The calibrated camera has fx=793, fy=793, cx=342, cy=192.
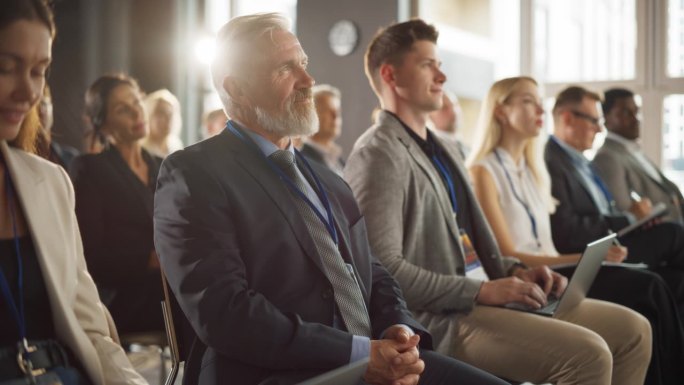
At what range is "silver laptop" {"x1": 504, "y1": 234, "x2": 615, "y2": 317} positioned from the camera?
2271mm

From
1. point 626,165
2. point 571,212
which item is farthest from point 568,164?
point 626,165

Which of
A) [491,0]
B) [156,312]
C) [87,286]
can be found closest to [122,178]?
[156,312]

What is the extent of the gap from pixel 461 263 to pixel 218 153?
102 centimetres

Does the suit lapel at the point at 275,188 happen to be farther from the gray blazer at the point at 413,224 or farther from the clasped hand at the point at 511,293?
the clasped hand at the point at 511,293

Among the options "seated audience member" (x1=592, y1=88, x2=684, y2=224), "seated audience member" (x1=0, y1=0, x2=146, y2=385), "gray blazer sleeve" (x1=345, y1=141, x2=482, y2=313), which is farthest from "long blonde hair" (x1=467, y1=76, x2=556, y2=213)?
"seated audience member" (x1=0, y1=0, x2=146, y2=385)

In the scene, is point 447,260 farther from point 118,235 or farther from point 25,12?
point 25,12

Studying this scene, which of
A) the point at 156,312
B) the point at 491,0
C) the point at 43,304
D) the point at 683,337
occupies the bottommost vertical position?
the point at 683,337

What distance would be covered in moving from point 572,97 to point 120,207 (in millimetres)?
2508

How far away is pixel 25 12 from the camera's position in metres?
1.35

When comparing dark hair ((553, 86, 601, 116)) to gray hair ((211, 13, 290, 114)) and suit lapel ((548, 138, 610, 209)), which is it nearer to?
suit lapel ((548, 138, 610, 209))

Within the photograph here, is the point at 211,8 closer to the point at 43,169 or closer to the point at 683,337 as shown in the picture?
the point at 683,337

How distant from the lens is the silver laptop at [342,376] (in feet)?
3.74

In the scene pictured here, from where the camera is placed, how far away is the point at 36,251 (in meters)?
1.38

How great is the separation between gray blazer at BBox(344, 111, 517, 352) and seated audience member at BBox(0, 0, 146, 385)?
100 cm
